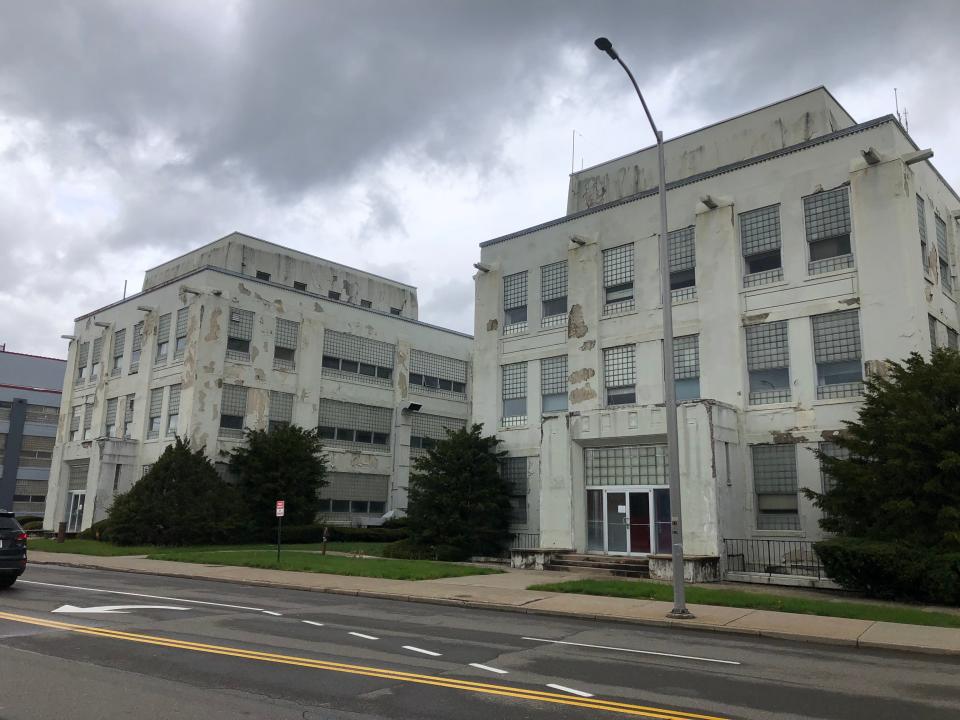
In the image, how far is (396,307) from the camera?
5238 centimetres

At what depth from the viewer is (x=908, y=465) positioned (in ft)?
54.0

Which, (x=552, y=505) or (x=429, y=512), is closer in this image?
(x=552, y=505)

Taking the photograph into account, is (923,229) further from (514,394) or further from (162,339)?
(162,339)

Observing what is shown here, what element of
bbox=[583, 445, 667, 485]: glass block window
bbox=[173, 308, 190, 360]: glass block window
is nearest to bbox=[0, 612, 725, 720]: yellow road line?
bbox=[583, 445, 667, 485]: glass block window

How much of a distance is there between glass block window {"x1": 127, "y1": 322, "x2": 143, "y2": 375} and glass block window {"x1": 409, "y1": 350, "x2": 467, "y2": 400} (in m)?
15.5

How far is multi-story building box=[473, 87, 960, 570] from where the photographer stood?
2205cm

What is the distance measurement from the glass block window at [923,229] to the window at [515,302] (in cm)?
1420

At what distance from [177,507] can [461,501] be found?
13.0 m

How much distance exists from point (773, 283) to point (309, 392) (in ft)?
84.4

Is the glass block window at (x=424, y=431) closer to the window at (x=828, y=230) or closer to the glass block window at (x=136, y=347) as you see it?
the glass block window at (x=136, y=347)

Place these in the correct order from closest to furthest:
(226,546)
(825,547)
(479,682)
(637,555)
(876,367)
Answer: (479,682)
(825,547)
(876,367)
(637,555)
(226,546)

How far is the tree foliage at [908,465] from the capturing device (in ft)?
53.3

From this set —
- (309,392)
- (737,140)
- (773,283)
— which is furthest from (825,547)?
(309,392)

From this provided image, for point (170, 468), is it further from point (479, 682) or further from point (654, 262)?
point (479, 682)
